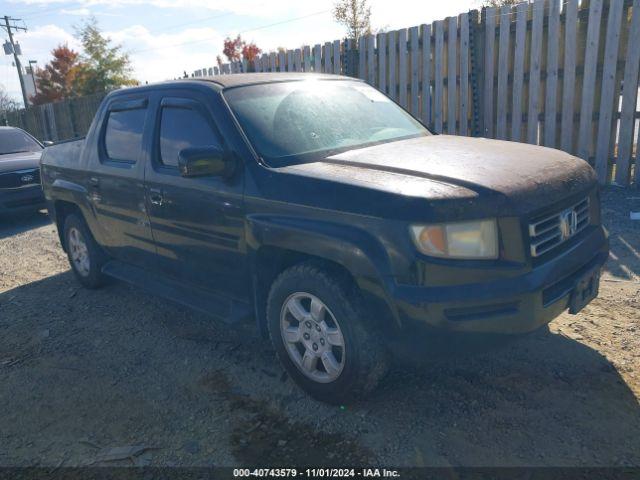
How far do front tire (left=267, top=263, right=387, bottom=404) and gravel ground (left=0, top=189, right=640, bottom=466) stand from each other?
18 cm

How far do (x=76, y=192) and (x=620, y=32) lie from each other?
21.6 feet

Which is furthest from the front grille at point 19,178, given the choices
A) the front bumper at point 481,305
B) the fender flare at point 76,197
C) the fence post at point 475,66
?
the front bumper at point 481,305

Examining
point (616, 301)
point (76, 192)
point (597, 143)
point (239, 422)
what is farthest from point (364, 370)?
point (597, 143)

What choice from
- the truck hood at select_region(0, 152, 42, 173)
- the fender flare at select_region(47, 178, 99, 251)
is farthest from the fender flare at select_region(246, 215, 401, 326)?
the truck hood at select_region(0, 152, 42, 173)

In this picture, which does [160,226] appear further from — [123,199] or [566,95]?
[566,95]

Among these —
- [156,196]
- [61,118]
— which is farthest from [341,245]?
[61,118]

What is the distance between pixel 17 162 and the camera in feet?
29.1

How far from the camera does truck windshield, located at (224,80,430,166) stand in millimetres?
3322

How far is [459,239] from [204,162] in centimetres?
150

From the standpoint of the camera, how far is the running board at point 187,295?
11.4 feet

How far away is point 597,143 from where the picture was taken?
7027mm

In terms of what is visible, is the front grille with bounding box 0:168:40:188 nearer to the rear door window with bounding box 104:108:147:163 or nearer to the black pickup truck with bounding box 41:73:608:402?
the rear door window with bounding box 104:108:147:163

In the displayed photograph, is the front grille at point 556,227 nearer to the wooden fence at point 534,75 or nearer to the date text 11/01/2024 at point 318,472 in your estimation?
the date text 11/01/2024 at point 318,472

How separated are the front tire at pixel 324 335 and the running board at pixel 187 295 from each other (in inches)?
14.5
